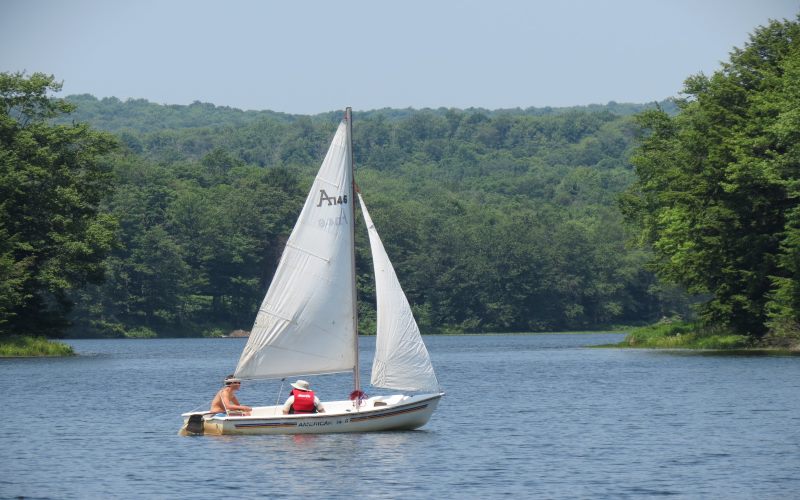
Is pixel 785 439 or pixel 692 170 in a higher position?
pixel 692 170

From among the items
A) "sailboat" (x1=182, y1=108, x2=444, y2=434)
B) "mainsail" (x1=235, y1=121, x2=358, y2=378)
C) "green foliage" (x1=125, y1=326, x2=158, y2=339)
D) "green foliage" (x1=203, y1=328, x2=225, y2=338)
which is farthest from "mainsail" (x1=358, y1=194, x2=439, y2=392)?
Answer: "green foliage" (x1=203, y1=328, x2=225, y2=338)

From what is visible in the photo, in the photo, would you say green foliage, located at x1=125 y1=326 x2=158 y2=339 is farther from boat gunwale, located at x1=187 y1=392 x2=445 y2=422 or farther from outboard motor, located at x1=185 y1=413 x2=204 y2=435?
boat gunwale, located at x1=187 y1=392 x2=445 y2=422

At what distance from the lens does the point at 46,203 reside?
3898 inches

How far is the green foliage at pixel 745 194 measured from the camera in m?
80.4

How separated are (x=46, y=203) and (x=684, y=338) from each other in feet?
149

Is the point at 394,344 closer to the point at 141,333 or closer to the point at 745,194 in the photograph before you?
the point at 745,194

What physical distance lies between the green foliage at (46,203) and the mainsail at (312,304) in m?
52.9

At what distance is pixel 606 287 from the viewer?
191 metres

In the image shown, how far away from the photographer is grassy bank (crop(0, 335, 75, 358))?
93.1m

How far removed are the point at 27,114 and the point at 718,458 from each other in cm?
7354

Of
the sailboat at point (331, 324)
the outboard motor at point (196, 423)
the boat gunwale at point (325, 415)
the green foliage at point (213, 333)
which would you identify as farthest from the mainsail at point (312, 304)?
the green foliage at point (213, 333)

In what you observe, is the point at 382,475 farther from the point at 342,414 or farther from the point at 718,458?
the point at 718,458

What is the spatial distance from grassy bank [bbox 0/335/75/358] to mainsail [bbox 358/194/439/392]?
2199 inches

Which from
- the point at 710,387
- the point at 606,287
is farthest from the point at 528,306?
the point at 710,387
